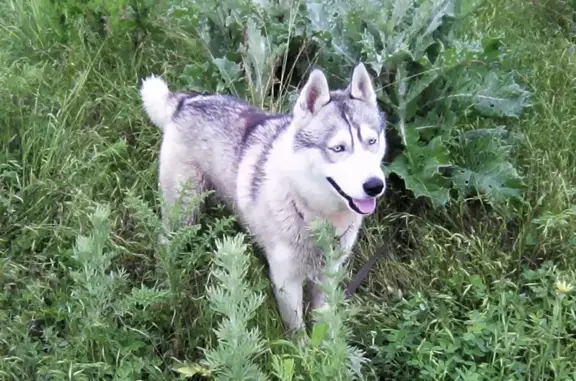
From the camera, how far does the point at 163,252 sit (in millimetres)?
2580

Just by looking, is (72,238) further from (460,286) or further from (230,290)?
(460,286)

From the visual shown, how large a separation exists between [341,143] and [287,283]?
678mm

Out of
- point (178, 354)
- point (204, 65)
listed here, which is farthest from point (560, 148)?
point (178, 354)

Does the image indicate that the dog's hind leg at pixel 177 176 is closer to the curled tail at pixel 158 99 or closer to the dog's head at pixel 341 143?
the curled tail at pixel 158 99

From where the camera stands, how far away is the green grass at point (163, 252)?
2.54 meters

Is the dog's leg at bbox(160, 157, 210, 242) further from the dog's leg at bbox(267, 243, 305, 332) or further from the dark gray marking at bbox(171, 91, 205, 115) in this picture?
the dog's leg at bbox(267, 243, 305, 332)

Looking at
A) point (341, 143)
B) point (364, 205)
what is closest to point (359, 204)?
point (364, 205)

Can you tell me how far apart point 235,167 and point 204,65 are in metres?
1.15

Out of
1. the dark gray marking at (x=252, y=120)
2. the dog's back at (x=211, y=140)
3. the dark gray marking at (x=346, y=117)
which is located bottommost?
the dog's back at (x=211, y=140)

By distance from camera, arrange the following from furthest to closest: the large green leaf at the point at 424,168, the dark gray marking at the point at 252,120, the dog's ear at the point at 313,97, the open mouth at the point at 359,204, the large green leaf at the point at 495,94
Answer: the large green leaf at the point at 495,94
the large green leaf at the point at 424,168
the dark gray marking at the point at 252,120
the dog's ear at the point at 313,97
the open mouth at the point at 359,204

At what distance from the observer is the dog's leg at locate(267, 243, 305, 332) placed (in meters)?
2.78

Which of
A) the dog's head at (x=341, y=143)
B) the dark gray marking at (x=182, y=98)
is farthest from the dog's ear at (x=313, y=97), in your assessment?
the dark gray marking at (x=182, y=98)

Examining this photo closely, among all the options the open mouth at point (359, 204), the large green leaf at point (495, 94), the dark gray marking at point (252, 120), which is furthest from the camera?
the large green leaf at point (495, 94)

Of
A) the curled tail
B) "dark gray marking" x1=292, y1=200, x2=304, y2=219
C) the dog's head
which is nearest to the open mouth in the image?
the dog's head
